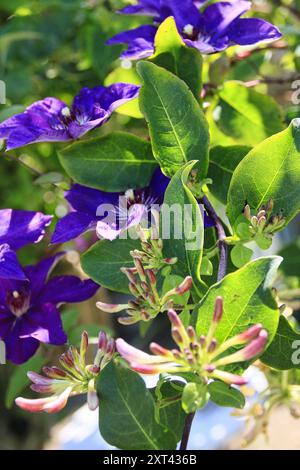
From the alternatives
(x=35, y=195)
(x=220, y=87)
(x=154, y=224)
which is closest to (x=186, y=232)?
(x=154, y=224)

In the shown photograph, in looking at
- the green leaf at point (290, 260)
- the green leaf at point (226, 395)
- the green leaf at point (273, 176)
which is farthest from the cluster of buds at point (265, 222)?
the green leaf at point (290, 260)

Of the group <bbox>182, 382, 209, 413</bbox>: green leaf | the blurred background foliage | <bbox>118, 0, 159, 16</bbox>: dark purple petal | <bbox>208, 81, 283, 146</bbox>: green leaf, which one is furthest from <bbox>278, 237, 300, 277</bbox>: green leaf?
<bbox>182, 382, 209, 413</bbox>: green leaf

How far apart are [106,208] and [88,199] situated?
19 millimetres

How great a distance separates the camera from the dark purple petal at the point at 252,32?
0.58m

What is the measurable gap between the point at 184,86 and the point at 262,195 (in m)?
0.10

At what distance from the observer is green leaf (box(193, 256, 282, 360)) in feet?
1.38

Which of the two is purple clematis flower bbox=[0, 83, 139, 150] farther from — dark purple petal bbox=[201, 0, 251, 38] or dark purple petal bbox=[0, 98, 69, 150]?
dark purple petal bbox=[201, 0, 251, 38]

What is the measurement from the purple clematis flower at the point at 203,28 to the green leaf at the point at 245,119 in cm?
7

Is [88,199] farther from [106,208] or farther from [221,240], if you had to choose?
[221,240]

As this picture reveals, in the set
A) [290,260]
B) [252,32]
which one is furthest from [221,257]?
[290,260]

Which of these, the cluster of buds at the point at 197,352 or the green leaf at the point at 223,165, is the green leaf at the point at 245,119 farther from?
the cluster of buds at the point at 197,352

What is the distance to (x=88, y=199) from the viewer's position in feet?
1.87

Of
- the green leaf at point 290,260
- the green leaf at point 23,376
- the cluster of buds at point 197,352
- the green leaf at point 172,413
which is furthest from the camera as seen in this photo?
the green leaf at point 290,260

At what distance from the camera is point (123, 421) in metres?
0.47
